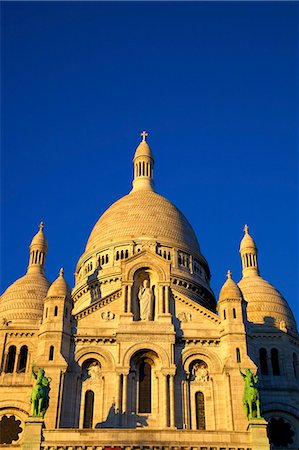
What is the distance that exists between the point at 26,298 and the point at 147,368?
1536 cm

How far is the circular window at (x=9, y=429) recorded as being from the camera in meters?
44.3

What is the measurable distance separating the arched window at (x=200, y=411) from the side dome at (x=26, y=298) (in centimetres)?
1609

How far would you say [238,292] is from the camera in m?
45.2

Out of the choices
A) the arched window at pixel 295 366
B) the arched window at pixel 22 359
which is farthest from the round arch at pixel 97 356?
the arched window at pixel 295 366

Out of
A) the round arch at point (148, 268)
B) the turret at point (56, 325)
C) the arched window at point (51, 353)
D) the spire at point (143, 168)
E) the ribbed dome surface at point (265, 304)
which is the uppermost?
the spire at point (143, 168)

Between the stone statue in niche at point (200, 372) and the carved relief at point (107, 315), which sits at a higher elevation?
the carved relief at point (107, 315)

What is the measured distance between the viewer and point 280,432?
47.0 metres

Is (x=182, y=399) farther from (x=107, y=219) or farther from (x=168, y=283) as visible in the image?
(x=107, y=219)

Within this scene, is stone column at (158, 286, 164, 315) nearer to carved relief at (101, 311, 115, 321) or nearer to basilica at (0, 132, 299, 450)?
basilica at (0, 132, 299, 450)

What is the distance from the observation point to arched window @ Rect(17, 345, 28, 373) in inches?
1930

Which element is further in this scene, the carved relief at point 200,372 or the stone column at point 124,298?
the stone column at point 124,298

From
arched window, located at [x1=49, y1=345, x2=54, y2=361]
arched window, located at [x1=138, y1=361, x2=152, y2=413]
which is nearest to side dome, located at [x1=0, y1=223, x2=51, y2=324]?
arched window, located at [x1=49, y1=345, x2=54, y2=361]

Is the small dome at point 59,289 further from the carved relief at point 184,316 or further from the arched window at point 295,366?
the arched window at point 295,366

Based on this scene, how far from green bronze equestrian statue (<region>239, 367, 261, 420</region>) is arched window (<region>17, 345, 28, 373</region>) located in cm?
1862
